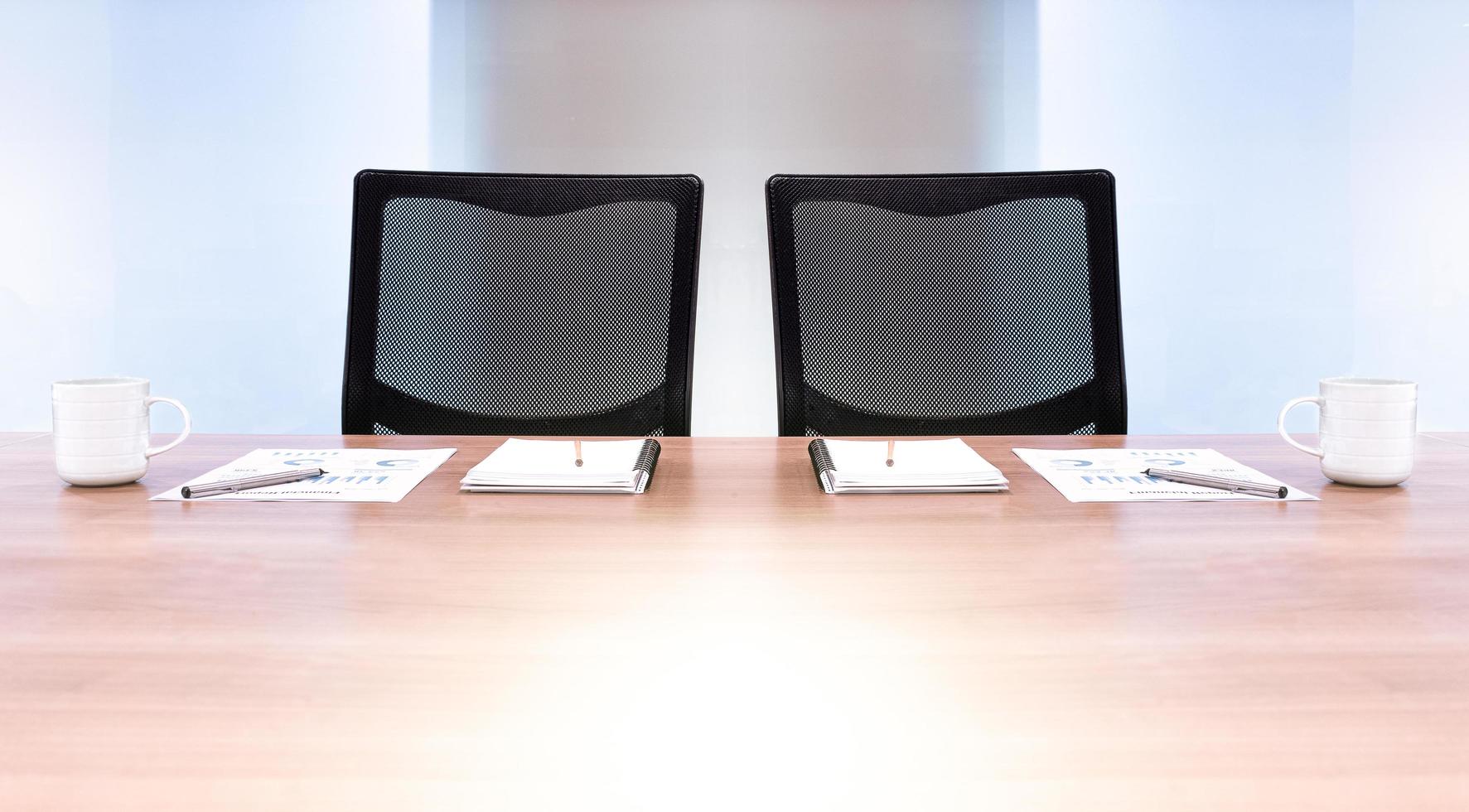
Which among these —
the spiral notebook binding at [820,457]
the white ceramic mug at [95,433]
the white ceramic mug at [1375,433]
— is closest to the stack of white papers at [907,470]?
the spiral notebook binding at [820,457]

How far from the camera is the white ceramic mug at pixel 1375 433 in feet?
2.82

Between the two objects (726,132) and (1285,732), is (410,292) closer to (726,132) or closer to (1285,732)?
(1285,732)

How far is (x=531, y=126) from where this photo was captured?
2.99 m

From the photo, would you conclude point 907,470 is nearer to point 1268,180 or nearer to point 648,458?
point 648,458

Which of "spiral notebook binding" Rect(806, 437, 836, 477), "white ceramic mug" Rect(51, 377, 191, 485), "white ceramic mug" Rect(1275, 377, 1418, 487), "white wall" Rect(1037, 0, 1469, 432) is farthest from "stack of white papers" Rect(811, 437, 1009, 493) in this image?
"white wall" Rect(1037, 0, 1469, 432)

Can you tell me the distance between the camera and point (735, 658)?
47 cm

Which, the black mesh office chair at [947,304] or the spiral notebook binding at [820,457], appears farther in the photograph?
the black mesh office chair at [947,304]

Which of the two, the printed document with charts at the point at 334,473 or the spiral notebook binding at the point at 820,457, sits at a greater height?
the spiral notebook binding at the point at 820,457

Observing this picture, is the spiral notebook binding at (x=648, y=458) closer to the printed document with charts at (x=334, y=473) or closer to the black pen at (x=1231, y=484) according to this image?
the printed document with charts at (x=334, y=473)

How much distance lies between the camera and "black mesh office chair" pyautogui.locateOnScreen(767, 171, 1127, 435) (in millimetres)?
1500

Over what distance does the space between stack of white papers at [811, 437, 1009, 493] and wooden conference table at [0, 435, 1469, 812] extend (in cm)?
7

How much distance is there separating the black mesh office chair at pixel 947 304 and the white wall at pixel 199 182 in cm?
192

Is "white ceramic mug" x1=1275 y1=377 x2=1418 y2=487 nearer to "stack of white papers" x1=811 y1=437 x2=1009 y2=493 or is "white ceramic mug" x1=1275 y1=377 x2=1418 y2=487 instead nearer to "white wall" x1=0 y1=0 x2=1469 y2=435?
"stack of white papers" x1=811 y1=437 x2=1009 y2=493

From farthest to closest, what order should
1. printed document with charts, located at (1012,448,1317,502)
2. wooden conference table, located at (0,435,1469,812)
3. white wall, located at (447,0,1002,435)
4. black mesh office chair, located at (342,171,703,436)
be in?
white wall, located at (447,0,1002,435), black mesh office chair, located at (342,171,703,436), printed document with charts, located at (1012,448,1317,502), wooden conference table, located at (0,435,1469,812)
